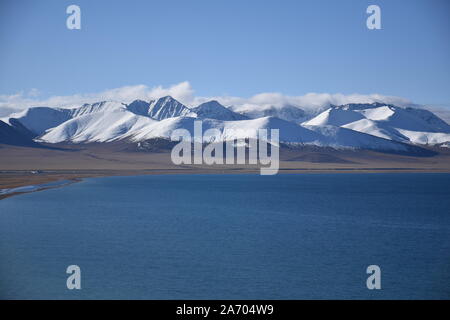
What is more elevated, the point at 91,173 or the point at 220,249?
the point at 91,173

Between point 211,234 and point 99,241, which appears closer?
point 99,241

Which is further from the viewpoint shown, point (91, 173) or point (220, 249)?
point (91, 173)

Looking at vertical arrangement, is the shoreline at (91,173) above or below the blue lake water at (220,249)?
above

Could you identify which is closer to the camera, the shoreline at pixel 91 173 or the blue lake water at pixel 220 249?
the blue lake water at pixel 220 249
